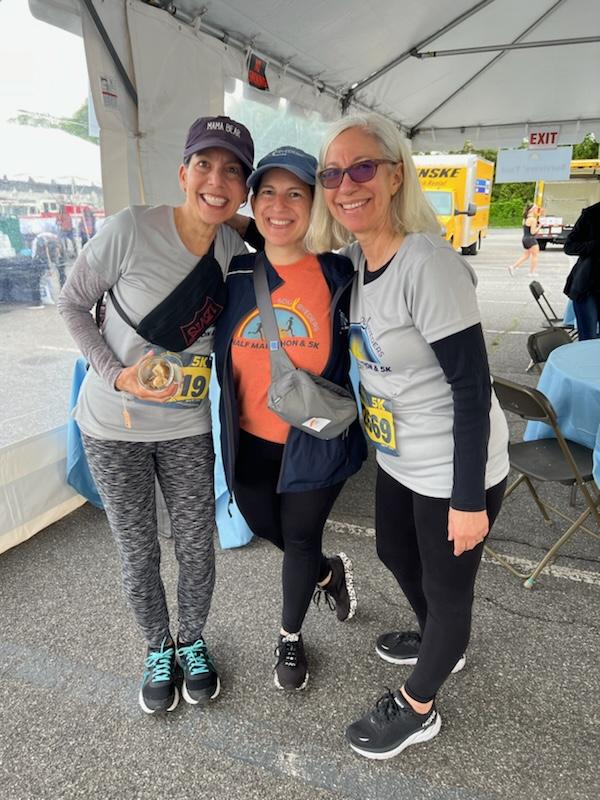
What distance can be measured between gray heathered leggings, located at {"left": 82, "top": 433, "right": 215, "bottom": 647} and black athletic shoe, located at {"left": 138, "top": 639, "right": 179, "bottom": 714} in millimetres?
50

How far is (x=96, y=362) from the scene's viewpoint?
58.2 inches

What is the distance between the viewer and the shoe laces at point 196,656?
1824 mm

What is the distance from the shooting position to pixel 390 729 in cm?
162

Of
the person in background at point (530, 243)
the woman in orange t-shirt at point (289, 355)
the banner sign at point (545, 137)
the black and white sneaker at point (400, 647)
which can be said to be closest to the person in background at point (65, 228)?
the woman in orange t-shirt at point (289, 355)

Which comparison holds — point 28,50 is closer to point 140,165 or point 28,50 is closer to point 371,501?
point 140,165

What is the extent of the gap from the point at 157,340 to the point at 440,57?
4.65m

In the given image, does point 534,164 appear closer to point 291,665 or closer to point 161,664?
point 291,665

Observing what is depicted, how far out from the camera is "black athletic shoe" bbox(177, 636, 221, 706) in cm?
180

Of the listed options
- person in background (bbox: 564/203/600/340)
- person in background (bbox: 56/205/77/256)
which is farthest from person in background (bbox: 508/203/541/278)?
Answer: person in background (bbox: 56/205/77/256)

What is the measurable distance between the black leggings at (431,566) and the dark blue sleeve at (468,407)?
0.10m

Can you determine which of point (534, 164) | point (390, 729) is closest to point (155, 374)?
point (390, 729)

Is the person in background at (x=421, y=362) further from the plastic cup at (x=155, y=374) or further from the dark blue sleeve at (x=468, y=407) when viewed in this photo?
the plastic cup at (x=155, y=374)

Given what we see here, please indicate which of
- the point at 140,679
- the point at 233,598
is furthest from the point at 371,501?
the point at 140,679

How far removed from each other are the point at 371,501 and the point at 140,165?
221cm
